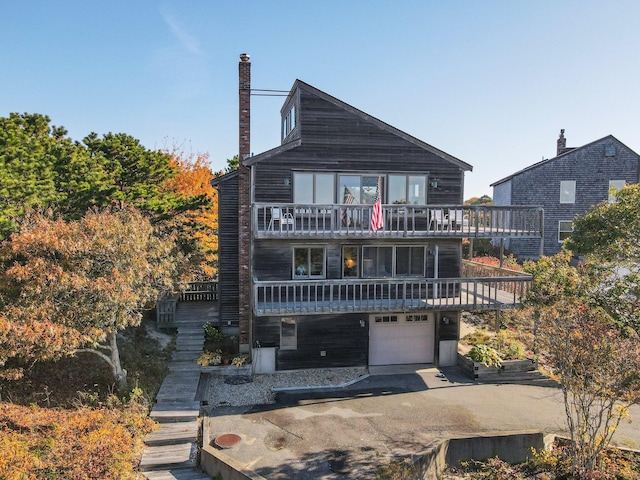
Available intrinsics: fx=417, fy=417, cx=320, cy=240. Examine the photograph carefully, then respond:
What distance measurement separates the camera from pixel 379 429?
13.1 metres

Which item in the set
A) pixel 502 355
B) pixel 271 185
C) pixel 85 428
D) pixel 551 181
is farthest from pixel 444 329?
pixel 551 181

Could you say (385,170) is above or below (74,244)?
above

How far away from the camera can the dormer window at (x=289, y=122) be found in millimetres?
18656

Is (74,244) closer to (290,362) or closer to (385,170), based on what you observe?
(290,362)

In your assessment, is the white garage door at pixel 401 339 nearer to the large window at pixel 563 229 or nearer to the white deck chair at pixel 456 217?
the white deck chair at pixel 456 217

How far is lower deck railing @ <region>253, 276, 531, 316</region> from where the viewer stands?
51.8 ft

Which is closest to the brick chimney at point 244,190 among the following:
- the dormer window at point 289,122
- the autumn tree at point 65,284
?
the dormer window at point 289,122

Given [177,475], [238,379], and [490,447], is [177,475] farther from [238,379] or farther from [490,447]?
[490,447]

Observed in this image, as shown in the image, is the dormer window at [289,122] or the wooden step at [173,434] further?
the dormer window at [289,122]

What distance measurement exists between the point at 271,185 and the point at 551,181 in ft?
80.9

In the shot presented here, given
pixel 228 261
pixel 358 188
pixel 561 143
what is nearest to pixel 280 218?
pixel 358 188

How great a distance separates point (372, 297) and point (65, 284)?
36.8ft

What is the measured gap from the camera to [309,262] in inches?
697

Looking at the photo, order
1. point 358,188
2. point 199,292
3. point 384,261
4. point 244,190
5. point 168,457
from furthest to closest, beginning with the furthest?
point 199,292, point 384,261, point 358,188, point 244,190, point 168,457
